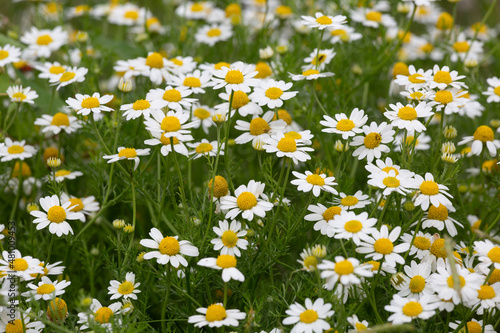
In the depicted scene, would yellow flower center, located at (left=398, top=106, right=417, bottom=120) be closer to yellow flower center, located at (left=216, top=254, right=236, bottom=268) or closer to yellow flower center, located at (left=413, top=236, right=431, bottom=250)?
yellow flower center, located at (left=413, top=236, right=431, bottom=250)

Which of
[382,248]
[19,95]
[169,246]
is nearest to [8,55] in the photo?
[19,95]

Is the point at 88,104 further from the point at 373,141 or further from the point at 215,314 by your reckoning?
the point at 373,141

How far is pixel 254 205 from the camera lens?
184 cm

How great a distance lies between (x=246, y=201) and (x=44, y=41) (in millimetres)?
1760

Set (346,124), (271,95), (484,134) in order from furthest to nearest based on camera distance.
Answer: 1. (484,134)
2. (271,95)
3. (346,124)

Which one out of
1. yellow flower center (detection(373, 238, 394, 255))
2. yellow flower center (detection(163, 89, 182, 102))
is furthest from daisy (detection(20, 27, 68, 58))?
yellow flower center (detection(373, 238, 394, 255))

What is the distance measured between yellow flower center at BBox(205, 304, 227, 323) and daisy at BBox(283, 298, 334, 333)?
180mm

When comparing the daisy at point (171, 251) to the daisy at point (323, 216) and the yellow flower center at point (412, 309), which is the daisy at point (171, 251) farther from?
the yellow flower center at point (412, 309)

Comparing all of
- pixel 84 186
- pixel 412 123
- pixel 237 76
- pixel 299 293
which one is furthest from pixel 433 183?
pixel 84 186

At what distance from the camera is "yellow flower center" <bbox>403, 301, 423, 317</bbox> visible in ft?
5.14

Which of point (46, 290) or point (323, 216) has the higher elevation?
point (323, 216)

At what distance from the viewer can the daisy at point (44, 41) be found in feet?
9.68

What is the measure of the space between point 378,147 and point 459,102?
334 millimetres

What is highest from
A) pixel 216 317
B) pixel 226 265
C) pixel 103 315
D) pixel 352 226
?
pixel 352 226
